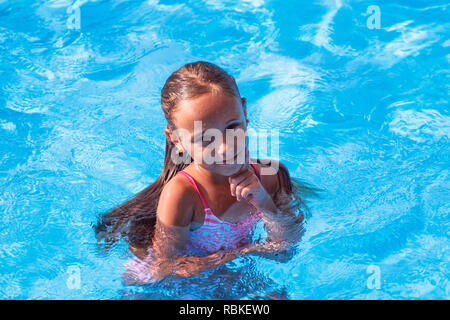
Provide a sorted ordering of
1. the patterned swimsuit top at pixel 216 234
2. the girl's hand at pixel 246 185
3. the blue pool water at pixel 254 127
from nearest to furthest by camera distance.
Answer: the girl's hand at pixel 246 185
the patterned swimsuit top at pixel 216 234
the blue pool water at pixel 254 127

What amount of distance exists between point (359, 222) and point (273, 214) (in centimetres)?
111

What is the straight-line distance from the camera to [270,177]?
2.99m

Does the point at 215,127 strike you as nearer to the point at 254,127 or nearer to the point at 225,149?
the point at 225,149

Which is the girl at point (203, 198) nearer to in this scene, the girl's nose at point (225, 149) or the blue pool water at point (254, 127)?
the girl's nose at point (225, 149)

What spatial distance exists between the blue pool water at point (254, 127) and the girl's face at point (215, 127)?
0.79 meters

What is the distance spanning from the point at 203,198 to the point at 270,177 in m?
0.41

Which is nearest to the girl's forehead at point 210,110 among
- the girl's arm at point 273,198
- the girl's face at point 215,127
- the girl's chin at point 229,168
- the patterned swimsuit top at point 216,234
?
the girl's face at point 215,127

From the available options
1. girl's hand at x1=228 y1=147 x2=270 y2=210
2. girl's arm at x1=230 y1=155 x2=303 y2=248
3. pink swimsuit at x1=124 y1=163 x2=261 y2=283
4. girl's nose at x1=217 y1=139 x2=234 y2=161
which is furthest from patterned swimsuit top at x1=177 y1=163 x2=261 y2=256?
girl's nose at x1=217 y1=139 x2=234 y2=161

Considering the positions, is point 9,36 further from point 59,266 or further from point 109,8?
point 59,266

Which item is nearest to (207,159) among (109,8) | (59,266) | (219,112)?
(219,112)

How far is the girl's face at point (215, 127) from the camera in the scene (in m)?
2.52

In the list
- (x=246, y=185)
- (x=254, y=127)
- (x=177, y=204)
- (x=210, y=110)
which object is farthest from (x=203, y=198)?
(x=254, y=127)

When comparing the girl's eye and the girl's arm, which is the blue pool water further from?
the girl's eye

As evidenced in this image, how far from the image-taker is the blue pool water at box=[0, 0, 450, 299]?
3482mm
